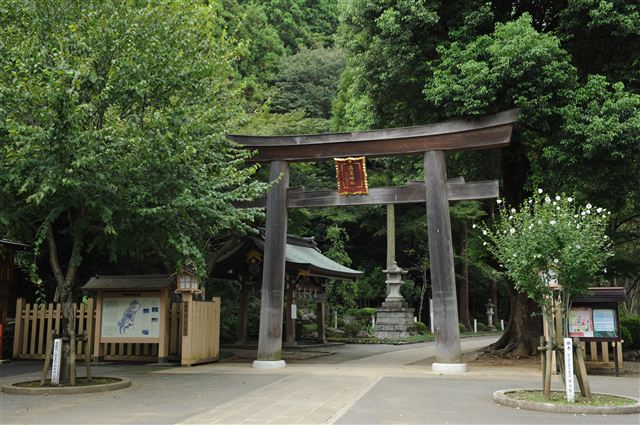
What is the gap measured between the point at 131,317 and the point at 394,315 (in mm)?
16933

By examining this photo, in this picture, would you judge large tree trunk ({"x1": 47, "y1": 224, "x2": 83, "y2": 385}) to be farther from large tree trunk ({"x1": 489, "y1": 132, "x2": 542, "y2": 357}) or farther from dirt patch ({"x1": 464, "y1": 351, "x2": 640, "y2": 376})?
large tree trunk ({"x1": 489, "y1": 132, "x2": 542, "y2": 357})

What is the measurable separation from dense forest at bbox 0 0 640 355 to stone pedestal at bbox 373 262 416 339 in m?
9.62

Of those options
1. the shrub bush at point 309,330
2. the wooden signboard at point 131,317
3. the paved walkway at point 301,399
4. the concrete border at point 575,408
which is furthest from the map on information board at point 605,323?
the shrub bush at point 309,330

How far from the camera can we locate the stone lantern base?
29188mm

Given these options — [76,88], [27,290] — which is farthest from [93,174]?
[27,290]

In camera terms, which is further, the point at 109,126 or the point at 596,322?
the point at 596,322

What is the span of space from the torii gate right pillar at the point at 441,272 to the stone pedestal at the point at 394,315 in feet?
52.7

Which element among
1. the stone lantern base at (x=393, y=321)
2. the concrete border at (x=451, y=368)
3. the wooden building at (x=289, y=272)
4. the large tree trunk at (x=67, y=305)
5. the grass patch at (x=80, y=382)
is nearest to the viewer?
the grass patch at (x=80, y=382)

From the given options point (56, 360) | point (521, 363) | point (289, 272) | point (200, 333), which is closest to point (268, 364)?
point (200, 333)

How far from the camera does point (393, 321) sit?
2941 centimetres

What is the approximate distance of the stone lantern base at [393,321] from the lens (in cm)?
2919

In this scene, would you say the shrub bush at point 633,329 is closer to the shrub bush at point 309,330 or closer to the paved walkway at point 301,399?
the paved walkway at point 301,399

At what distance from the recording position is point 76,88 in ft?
31.7

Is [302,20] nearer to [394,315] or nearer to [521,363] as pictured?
[394,315]
